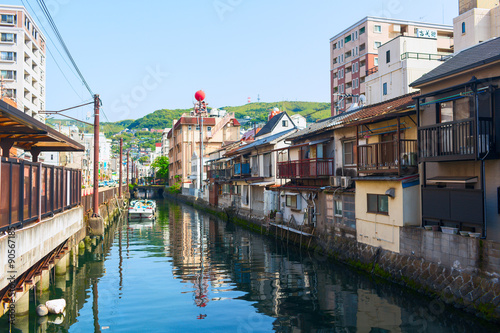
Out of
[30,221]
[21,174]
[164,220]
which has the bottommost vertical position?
[164,220]

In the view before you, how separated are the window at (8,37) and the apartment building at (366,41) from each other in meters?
56.0

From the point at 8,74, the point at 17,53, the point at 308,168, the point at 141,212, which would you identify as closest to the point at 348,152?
the point at 308,168

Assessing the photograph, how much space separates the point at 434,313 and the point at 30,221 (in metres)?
15.2

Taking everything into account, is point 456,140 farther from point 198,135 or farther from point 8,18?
point 198,135

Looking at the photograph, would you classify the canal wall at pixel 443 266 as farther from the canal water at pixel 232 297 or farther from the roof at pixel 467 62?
the roof at pixel 467 62

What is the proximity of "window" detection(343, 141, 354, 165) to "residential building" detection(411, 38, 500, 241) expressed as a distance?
6892mm

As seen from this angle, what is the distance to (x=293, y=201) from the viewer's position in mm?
33125

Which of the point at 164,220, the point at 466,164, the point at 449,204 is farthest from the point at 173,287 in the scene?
the point at 164,220

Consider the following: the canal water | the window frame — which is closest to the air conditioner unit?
the window frame

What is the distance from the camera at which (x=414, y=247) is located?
58.9ft

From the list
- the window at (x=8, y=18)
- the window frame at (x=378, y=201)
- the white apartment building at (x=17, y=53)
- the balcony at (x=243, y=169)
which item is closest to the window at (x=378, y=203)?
the window frame at (x=378, y=201)

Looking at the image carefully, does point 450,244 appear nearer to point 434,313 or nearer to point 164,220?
point 434,313

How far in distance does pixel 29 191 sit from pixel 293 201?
22726 mm

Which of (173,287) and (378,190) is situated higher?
(378,190)
